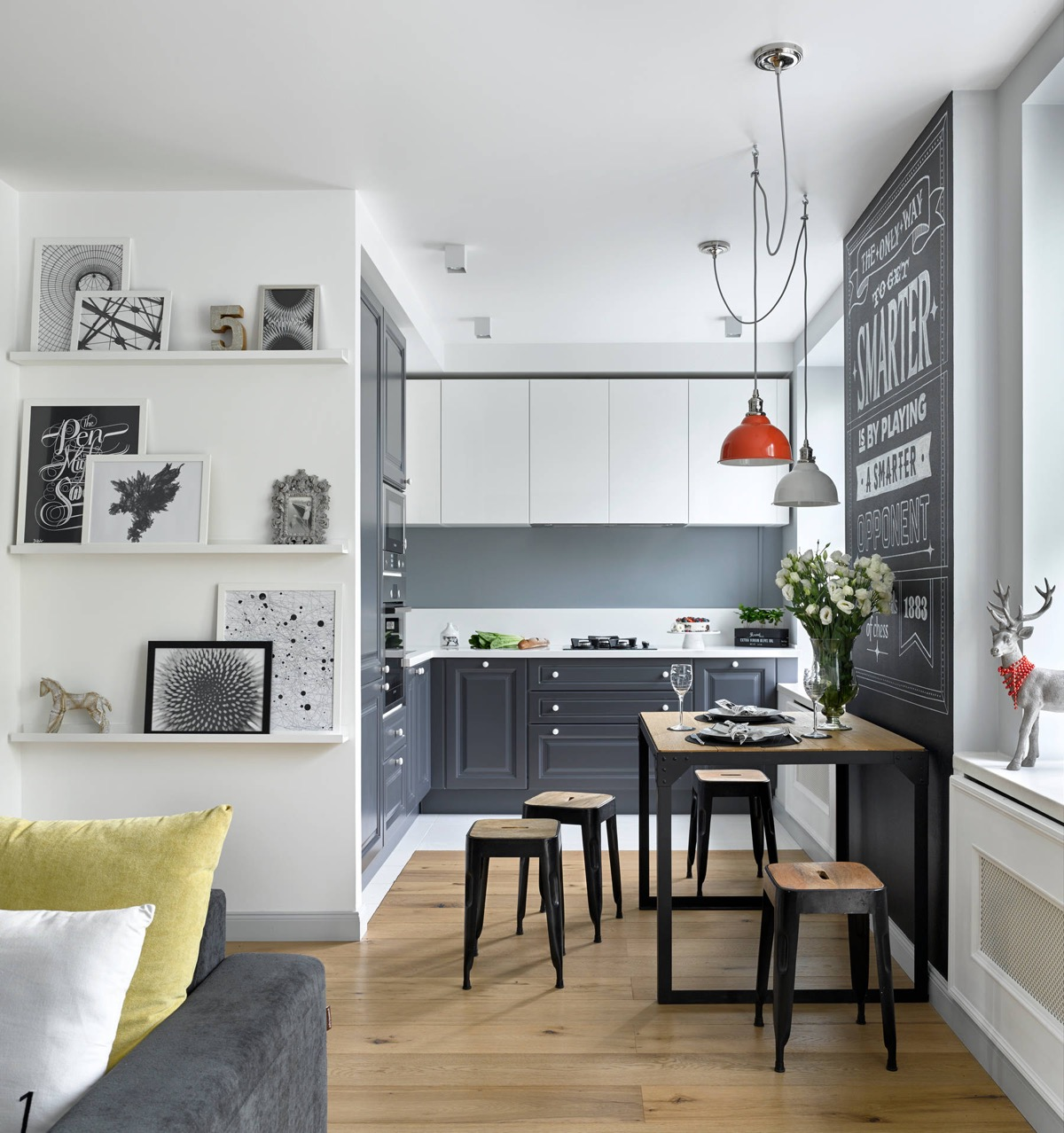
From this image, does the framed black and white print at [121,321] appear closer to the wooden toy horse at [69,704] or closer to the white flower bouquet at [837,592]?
the wooden toy horse at [69,704]

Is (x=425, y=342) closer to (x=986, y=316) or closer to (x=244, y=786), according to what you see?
(x=244, y=786)

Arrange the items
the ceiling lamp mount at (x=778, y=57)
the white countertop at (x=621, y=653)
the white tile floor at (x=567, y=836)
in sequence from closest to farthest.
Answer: the ceiling lamp mount at (x=778, y=57), the white tile floor at (x=567, y=836), the white countertop at (x=621, y=653)

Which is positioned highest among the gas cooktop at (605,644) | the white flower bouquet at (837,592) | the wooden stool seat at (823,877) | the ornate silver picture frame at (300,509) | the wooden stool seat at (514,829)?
the ornate silver picture frame at (300,509)

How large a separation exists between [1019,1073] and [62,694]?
3188 millimetres

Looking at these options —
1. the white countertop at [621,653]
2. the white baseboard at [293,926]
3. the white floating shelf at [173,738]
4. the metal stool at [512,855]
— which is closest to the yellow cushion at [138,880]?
the metal stool at [512,855]

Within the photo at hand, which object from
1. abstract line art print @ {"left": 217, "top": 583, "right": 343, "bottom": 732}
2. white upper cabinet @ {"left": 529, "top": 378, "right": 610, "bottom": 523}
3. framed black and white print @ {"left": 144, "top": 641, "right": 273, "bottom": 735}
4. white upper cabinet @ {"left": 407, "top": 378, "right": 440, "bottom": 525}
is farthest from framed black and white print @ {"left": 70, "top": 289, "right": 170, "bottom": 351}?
white upper cabinet @ {"left": 529, "top": 378, "right": 610, "bottom": 523}

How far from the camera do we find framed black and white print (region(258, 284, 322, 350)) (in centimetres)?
357

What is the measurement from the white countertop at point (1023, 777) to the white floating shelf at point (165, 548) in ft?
7.09

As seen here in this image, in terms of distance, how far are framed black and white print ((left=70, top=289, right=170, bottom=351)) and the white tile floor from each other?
2.42 m

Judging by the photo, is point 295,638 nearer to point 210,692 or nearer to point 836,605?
point 210,692

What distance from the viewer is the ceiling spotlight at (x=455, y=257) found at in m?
4.17

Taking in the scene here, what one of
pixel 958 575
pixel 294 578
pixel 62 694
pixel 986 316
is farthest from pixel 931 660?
pixel 62 694

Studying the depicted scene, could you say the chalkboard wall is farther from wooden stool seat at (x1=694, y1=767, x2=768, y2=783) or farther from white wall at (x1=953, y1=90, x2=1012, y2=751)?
wooden stool seat at (x1=694, y1=767, x2=768, y2=783)

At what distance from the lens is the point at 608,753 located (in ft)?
18.1
